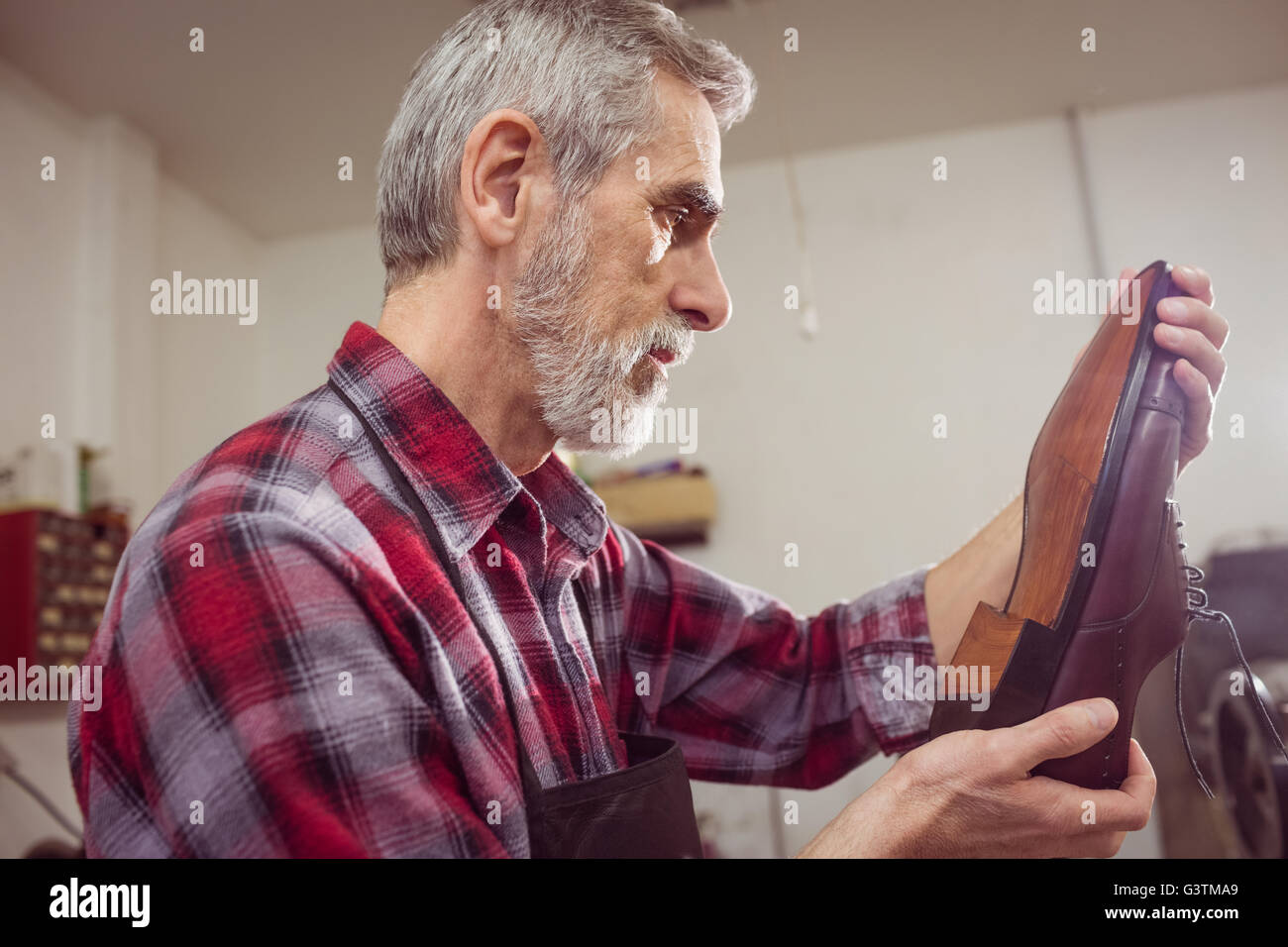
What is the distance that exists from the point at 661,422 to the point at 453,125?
2643mm

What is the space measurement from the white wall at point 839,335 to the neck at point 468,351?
1712 millimetres

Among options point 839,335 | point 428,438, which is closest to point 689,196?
point 428,438

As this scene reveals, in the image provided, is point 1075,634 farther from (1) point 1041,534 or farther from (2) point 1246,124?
(2) point 1246,124

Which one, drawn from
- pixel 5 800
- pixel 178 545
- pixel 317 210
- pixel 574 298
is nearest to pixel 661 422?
pixel 317 210

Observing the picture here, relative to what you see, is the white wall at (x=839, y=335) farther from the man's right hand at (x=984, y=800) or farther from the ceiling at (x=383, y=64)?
the man's right hand at (x=984, y=800)

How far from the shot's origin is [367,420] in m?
0.66

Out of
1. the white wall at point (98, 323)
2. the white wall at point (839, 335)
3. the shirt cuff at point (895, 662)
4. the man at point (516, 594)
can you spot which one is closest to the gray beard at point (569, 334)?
the man at point (516, 594)

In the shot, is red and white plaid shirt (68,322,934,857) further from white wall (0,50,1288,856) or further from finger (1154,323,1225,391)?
white wall (0,50,1288,856)

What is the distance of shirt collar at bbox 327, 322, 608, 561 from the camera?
0.66m

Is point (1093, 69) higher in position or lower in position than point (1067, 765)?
higher

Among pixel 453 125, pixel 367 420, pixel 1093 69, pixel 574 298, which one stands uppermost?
pixel 1093 69

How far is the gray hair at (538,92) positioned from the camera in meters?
0.75

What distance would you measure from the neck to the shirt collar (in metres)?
0.04

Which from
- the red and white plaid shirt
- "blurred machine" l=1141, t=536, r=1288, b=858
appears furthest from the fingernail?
the red and white plaid shirt
